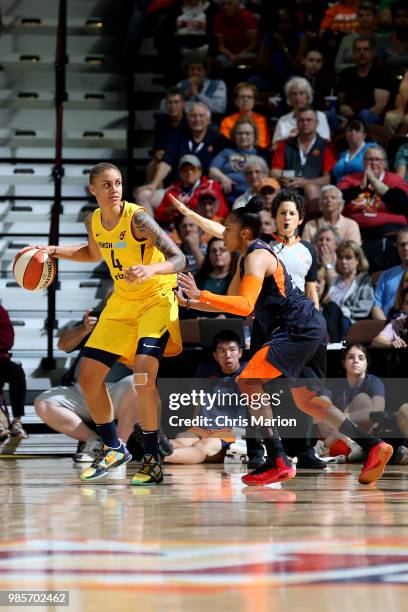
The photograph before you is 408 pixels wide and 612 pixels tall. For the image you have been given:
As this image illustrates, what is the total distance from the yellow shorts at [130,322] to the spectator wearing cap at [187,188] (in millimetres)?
4075

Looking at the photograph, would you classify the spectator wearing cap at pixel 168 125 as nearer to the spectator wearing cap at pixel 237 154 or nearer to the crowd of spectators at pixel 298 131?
the crowd of spectators at pixel 298 131

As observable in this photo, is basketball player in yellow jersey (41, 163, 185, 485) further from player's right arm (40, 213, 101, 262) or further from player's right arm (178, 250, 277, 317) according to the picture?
player's right arm (178, 250, 277, 317)

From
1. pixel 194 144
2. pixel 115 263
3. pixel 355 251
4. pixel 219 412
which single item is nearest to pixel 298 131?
pixel 194 144

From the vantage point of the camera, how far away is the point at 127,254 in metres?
6.45

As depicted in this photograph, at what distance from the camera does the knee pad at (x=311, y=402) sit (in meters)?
6.72

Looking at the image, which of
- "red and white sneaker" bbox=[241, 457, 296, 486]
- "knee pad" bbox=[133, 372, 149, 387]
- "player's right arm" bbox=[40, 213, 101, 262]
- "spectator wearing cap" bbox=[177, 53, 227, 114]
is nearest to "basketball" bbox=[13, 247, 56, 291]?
"player's right arm" bbox=[40, 213, 101, 262]

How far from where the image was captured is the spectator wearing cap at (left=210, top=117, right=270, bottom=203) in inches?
428

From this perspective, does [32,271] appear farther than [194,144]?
No

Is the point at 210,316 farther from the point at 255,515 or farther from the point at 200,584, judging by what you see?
the point at 200,584

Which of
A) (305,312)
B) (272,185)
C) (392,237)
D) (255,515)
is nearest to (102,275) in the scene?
(272,185)

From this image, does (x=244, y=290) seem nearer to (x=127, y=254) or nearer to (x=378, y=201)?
(x=127, y=254)

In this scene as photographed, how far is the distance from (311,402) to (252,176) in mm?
4001

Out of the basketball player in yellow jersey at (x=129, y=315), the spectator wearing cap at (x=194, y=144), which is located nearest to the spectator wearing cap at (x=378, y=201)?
the spectator wearing cap at (x=194, y=144)

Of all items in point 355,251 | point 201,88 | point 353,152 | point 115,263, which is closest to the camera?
point 115,263
